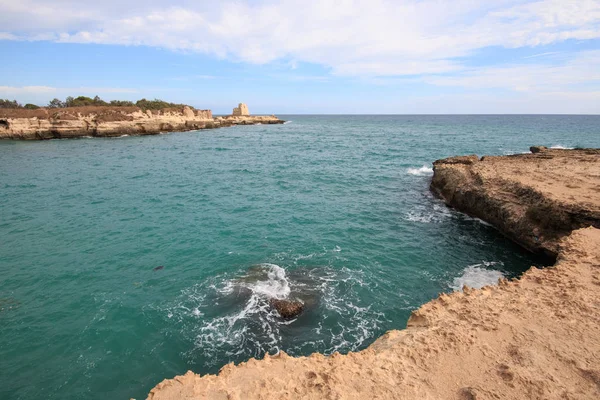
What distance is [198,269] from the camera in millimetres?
13734

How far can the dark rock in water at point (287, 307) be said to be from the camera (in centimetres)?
1079

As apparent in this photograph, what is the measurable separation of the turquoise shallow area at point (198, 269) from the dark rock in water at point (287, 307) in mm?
323

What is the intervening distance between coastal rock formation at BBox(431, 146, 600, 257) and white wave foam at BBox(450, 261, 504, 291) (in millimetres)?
2841

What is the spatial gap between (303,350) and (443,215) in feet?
48.8

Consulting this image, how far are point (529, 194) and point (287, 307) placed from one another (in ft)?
46.9

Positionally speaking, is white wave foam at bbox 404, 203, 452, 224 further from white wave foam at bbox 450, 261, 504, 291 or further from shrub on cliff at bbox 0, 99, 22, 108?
shrub on cliff at bbox 0, 99, 22, 108

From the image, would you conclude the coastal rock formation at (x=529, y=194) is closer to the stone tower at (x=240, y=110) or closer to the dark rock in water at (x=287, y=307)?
the dark rock in water at (x=287, y=307)

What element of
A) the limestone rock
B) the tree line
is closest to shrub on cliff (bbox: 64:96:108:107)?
the tree line

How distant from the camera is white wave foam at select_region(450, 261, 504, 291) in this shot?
40.9 feet

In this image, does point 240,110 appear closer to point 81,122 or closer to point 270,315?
point 81,122

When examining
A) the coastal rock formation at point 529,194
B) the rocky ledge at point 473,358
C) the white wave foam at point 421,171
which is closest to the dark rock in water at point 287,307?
the rocky ledge at point 473,358

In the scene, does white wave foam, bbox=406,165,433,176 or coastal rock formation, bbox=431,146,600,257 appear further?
white wave foam, bbox=406,165,433,176

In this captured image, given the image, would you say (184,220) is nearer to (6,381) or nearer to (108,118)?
(6,381)

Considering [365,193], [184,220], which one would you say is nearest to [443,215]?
[365,193]
